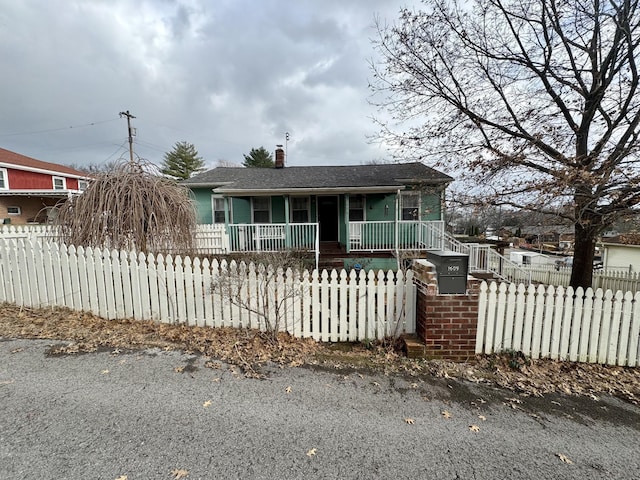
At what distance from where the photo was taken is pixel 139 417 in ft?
7.59

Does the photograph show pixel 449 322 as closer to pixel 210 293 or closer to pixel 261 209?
pixel 210 293

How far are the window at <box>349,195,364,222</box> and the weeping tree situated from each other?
25.5 feet

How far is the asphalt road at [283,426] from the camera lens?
1.90m

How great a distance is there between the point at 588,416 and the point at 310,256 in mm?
7592

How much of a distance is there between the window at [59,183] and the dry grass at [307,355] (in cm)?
2704

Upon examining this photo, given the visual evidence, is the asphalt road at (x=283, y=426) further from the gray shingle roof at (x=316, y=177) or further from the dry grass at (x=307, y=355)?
the gray shingle roof at (x=316, y=177)

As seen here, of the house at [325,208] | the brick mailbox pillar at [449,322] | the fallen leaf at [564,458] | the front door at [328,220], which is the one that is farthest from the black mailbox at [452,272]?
the front door at [328,220]

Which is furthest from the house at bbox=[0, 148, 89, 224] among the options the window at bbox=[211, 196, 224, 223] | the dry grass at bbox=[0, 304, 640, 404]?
the dry grass at bbox=[0, 304, 640, 404]

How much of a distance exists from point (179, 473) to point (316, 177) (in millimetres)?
11059

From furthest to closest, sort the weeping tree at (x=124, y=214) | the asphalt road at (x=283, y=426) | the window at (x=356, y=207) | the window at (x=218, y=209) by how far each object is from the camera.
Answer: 1. the window at (x=218, y=209)
2. the window at (x=356, y=207)
3. the weeping tree at (x=124, y=214)
4. the asphalt road at (x=283, y=426)

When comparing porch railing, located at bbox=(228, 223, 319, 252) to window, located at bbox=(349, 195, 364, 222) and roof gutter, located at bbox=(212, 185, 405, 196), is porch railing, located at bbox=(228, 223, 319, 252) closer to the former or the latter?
roof gutter, located at bbox=(212, 185, 405, 196)

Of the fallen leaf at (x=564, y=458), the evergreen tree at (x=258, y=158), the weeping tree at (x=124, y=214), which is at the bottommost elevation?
the fallen leaf at (x=564, y=458)

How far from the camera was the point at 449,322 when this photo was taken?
3.50m

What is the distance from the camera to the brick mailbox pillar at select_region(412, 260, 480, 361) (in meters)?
3.47
